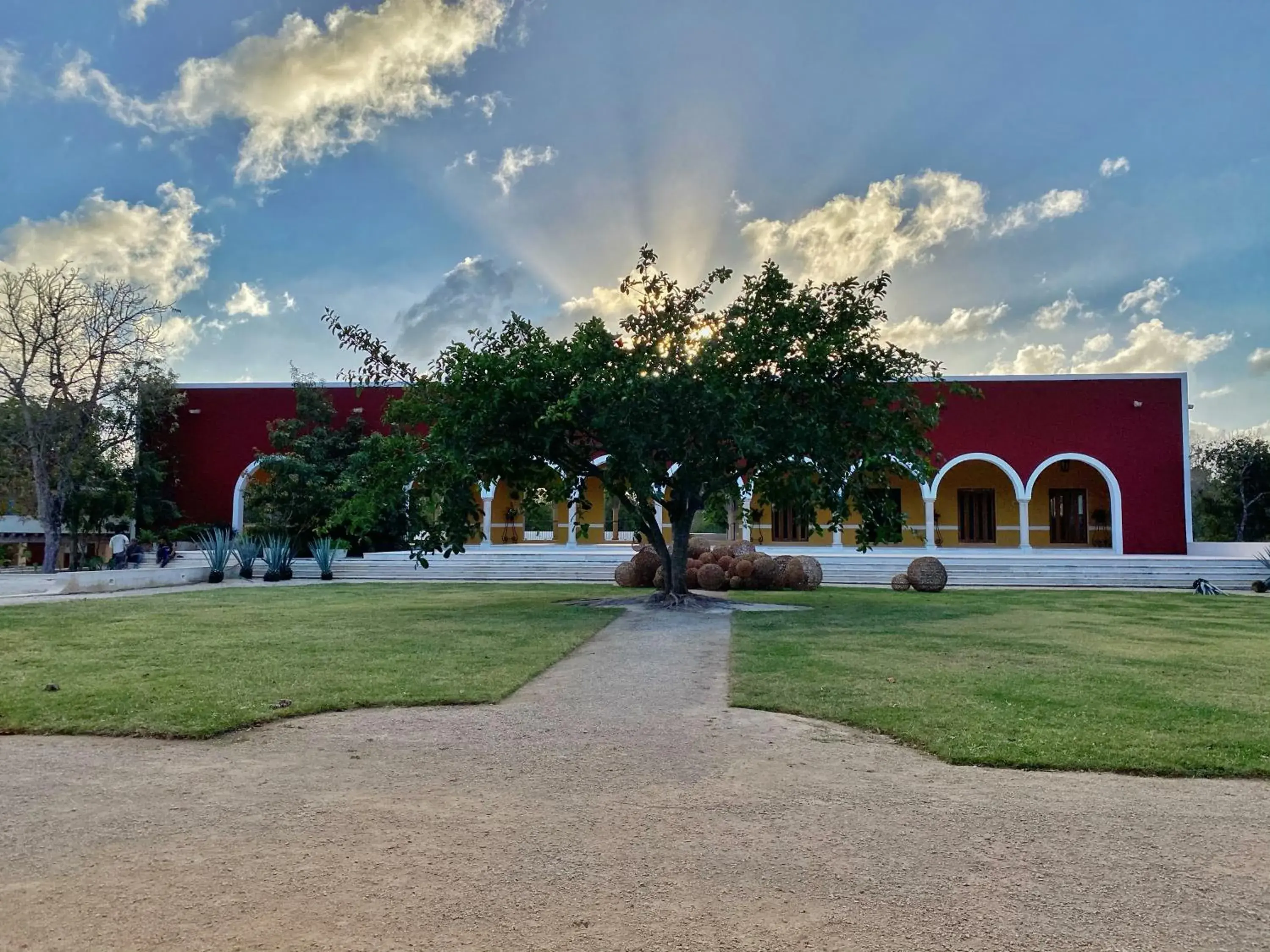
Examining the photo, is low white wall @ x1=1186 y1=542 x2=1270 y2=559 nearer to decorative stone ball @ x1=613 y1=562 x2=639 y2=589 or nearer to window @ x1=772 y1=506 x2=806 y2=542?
A: window @ x1=772 y1=506 x2=806 y2=542

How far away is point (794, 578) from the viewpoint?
1722cm

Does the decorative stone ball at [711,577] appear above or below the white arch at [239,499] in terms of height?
below

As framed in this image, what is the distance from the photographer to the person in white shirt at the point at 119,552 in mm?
21688

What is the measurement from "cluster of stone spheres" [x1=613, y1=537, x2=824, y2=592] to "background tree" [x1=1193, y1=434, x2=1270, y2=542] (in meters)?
22.5

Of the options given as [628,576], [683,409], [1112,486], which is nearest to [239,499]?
[628,576]

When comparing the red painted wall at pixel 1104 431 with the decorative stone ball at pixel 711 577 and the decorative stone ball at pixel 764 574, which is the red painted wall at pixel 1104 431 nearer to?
the decorative stone ball at pixel 764 574

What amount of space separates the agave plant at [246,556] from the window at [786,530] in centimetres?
1645

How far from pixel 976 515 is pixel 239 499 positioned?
25871 mm

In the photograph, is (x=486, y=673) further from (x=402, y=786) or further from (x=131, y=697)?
(x=402, y=786)

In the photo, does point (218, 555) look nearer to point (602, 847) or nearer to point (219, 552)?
point (219, 552)

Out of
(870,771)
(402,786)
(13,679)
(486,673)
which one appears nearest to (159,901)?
(402,786)

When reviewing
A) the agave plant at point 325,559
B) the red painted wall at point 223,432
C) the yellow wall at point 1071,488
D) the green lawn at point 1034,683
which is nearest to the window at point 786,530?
the yellow wall at point 1071,488

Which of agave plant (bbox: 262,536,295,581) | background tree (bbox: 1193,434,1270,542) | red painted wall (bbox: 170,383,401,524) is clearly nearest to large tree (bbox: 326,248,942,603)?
agave plant (bbox: 262,536,295,581)

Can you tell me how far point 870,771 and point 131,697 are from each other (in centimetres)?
499
